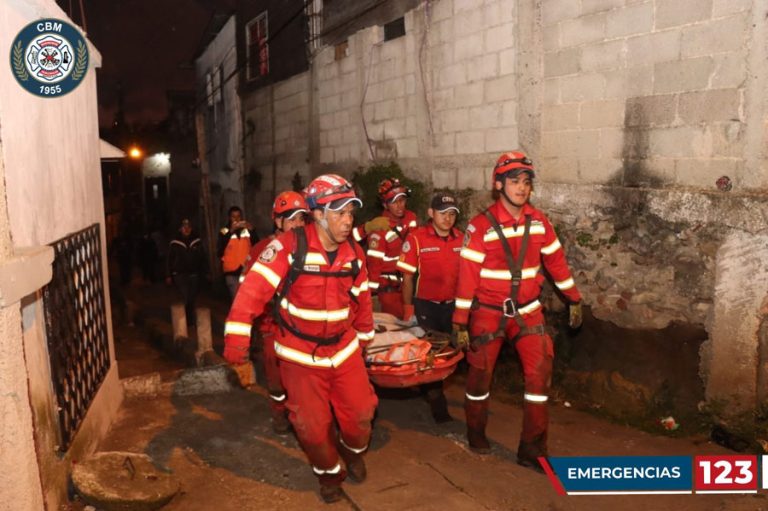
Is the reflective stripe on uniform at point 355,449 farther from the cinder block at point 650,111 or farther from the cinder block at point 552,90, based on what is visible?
the cinder block at point 552,90

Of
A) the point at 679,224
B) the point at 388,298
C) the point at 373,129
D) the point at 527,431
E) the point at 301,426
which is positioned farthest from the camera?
the point at 373,129

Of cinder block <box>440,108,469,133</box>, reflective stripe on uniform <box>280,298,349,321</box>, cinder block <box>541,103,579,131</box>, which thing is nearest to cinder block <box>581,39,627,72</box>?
cinder block <box>541,103,579,131</box>

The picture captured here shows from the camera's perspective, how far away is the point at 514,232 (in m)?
5.31

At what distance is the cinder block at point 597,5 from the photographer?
6485 mm

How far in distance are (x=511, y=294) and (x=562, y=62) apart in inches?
129

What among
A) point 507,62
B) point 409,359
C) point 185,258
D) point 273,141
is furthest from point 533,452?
point 273,141

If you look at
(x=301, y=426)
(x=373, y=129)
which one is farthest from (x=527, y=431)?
(x=373, y=129)

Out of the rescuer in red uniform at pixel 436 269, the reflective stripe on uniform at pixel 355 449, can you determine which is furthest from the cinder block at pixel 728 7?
the reflective stripe on uniform at pixel 355 449

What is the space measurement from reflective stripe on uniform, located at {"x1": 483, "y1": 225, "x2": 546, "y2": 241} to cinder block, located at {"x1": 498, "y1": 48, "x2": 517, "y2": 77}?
3.28 metres

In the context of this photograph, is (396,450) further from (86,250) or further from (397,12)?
(397,12)

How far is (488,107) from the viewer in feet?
27.6

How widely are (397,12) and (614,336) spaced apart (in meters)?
6.61

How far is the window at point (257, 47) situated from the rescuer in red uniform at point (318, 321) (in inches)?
526

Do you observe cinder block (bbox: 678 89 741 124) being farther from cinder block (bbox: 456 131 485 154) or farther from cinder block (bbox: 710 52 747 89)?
cinder block (bbox: 456 131 485 154)
